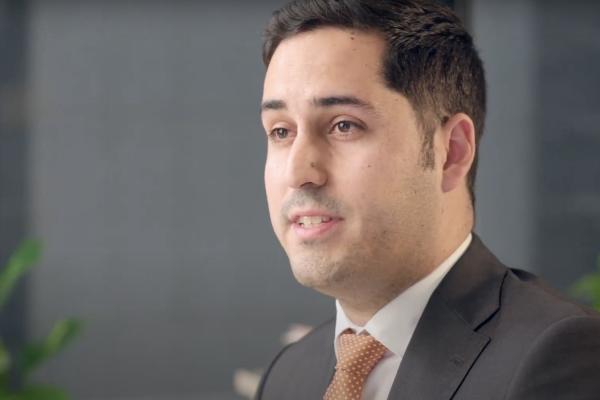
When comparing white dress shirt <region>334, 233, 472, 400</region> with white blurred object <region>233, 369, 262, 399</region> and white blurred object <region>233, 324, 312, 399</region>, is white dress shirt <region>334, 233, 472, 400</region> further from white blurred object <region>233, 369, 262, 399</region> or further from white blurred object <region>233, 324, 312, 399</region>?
white blurred object <region>233, 369, 262, 399</region>

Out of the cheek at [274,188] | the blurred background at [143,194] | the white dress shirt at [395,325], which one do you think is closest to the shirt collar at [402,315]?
the white dress shirt at [395,325]

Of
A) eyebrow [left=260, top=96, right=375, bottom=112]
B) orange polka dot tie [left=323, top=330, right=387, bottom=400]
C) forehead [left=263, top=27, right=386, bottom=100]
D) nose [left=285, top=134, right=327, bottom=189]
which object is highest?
forehead [left=263, top=27, right=386, bottom=100]

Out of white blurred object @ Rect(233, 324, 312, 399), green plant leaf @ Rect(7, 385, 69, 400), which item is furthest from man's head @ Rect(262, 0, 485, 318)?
green plant leaf @ Rect(7, 385, 69, 400)

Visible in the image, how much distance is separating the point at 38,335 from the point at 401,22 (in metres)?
2.79

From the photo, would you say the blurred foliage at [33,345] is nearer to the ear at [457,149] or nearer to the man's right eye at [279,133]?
the man's right eye at [279,133]

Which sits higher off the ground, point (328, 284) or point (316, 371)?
point (328, 284)

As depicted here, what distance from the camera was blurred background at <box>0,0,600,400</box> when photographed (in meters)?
3.63

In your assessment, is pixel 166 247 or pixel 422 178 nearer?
pixel 422 178

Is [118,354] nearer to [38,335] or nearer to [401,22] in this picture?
[38,335]

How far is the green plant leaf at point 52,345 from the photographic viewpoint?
321cm

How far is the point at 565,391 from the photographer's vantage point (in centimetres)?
115

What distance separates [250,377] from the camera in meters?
3.26

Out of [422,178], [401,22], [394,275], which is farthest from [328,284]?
[401,22]

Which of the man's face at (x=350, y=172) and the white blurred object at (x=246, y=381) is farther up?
the man's face at (x=350, y=172)
